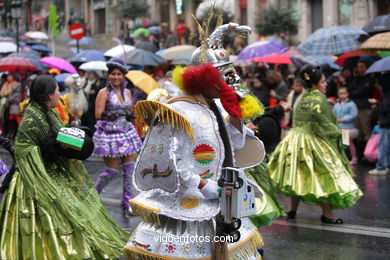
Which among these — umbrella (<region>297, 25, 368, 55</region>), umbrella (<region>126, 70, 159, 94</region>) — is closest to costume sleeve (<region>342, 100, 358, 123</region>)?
umbrella (<region>297, 25, 368, 55</region>)

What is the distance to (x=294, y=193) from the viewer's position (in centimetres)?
794

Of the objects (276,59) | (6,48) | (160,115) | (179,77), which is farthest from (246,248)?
(6,48)

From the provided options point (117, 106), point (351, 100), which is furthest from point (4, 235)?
point (351, 100)

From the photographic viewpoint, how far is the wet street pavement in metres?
6.54

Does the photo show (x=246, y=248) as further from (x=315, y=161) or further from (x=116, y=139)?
(x=116, y=139)

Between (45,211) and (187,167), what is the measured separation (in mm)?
1548

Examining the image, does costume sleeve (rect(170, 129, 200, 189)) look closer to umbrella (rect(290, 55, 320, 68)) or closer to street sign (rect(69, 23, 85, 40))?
umbrella (rect(290, 55, 320, 68))

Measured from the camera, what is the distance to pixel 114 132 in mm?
8492

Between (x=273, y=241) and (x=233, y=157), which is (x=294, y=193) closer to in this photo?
(x=273, y=241)

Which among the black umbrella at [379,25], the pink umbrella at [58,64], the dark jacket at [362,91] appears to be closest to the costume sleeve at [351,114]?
the dark jacket at [362,91]

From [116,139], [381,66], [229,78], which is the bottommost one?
[116,139]

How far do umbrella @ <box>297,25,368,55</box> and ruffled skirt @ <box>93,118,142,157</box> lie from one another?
6.38 metres

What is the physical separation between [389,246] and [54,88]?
3.49 m

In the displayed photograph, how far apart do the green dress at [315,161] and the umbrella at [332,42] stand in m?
5.96
